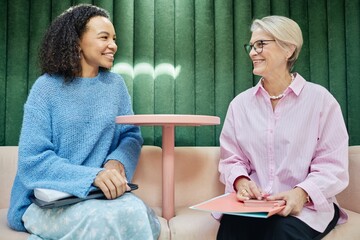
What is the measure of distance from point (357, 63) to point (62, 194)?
2.24 meters

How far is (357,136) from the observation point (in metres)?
2.81

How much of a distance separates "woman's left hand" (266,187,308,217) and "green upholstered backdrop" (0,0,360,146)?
1.19 metres

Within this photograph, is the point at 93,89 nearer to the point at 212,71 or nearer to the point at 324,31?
the point at 212,71

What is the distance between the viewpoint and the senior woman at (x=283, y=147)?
161cm

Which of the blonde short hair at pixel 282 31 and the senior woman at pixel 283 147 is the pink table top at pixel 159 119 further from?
the blonde short hair at pixel 282 31

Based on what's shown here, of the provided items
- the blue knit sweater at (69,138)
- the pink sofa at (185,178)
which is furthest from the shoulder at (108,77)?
the pink sofa at (185,178)

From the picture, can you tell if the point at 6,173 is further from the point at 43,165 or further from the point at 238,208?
the point at 238,208

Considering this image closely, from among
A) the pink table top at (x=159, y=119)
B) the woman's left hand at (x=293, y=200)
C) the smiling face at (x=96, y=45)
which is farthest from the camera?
the smiling face at (x=96, y=45)

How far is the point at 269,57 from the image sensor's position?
6.33 feet

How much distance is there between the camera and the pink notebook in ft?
4.62

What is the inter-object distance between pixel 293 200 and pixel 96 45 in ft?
3.95

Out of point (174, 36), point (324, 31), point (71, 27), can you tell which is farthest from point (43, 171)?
point (324, 31)

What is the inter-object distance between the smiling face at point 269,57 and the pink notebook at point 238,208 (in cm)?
66

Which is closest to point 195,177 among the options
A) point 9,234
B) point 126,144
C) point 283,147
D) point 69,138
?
point 126,144
